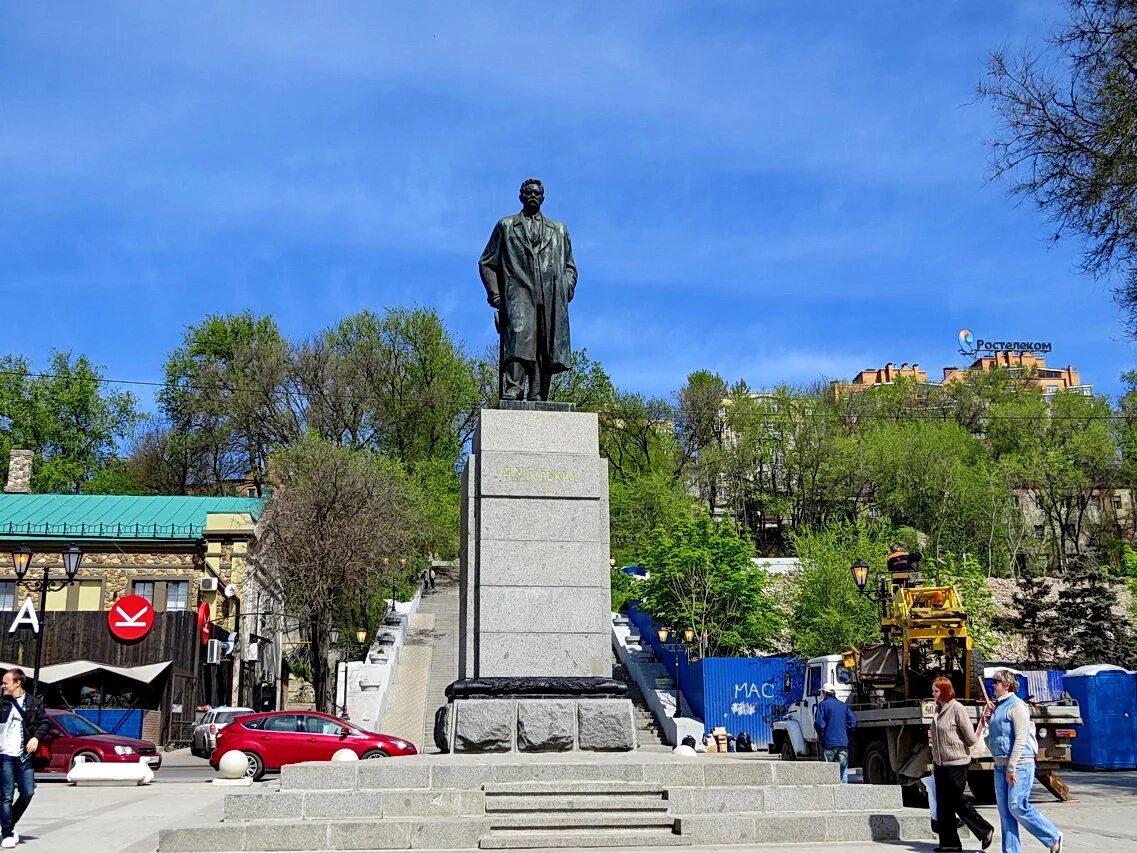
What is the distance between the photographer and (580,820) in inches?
349

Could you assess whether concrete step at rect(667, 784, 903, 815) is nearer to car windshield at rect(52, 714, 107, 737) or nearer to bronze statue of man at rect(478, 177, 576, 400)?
bronze statue of man at rect(478, 177, 576, 400)

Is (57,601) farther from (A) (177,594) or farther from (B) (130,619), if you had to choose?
(B) (130,619)

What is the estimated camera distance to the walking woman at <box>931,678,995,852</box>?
8938 mm

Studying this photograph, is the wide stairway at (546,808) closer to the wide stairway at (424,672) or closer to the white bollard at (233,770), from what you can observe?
the white bollard at (233,770)

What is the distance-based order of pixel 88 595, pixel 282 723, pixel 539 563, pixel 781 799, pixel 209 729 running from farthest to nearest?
pixel 88 595, pixel 209 729, pixel 282 723, pixel 539 563, pixel 781 799

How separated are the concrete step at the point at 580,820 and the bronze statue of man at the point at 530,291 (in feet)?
16.4

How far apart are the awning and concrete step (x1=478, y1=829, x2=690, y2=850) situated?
1028 inches

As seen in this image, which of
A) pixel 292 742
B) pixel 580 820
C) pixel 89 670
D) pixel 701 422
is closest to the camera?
pixel 580 820

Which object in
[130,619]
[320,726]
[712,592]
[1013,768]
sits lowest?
[320,726]

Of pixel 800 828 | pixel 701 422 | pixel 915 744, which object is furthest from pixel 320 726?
pixel 701 422

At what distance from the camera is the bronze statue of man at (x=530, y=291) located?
12586mm

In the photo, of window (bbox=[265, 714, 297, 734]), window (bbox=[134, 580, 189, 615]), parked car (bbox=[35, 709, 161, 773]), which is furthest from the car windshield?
window (bbox=[134, 580, 189, 615])

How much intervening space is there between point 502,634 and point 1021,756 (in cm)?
511

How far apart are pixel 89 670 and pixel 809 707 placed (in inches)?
803
